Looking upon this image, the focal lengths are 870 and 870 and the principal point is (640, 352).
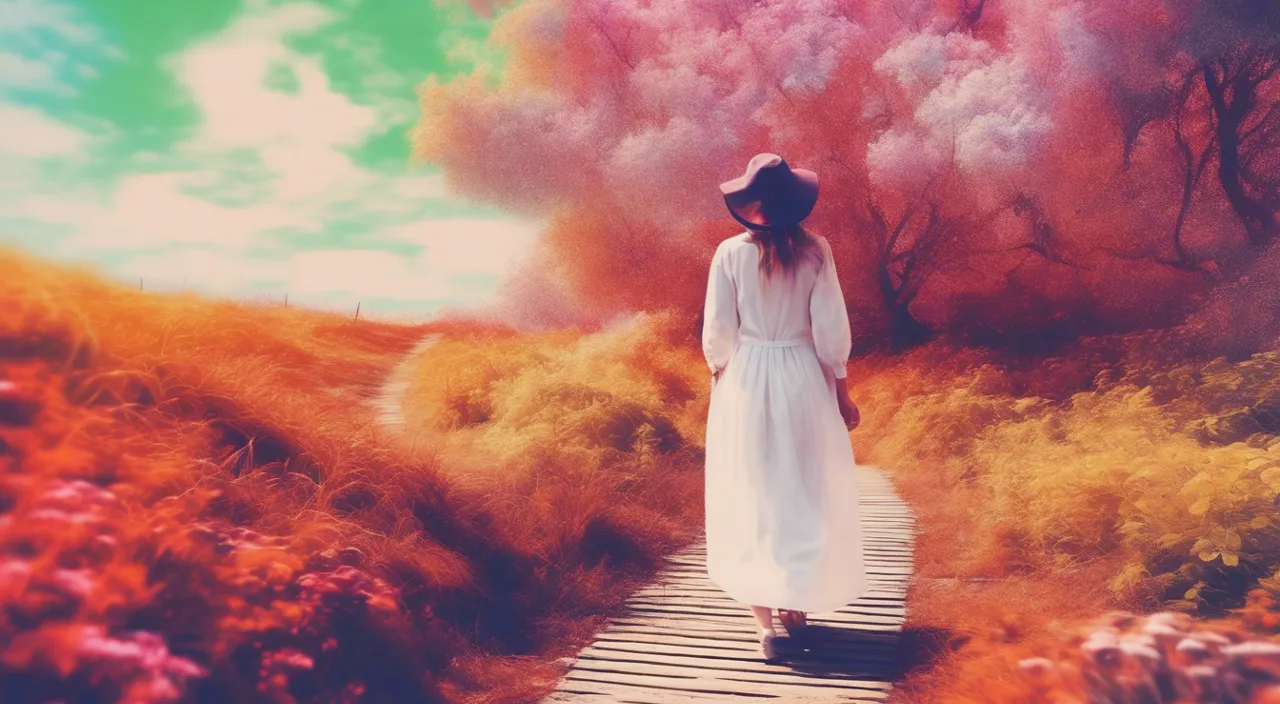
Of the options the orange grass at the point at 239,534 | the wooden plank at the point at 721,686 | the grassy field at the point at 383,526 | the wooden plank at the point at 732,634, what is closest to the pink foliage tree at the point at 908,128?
the grassy field at the point at 383,526

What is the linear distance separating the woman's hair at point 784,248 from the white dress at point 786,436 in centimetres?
3

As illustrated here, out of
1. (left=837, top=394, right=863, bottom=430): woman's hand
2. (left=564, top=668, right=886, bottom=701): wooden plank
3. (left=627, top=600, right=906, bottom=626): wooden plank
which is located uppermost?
(left=837, top=394, right=863, bottom=430): woman's hand

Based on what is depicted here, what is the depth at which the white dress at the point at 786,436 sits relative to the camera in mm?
3281

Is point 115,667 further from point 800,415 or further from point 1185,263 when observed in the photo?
point 1185,263

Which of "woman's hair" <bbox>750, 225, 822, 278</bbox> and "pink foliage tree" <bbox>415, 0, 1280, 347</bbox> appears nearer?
"woman's hair" <bbox>750, 225, 822, 278</bbox>

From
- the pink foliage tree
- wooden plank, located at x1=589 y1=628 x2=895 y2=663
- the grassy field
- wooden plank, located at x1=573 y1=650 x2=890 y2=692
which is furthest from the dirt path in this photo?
wooden plank, located at x1=573 y1=650 x2=890 y2=692

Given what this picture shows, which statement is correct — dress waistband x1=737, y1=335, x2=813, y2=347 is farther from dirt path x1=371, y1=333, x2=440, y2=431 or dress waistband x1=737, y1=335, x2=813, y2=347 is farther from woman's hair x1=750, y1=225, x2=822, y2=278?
dirt path x1=371, y1=333, x2=440, y2=431

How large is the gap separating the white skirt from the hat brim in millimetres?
470

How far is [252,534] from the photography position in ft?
9.46

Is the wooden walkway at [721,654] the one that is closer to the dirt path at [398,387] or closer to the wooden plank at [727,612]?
the wooden plank at [727,612]

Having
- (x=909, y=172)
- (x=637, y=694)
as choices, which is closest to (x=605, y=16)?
(x=909, y=172)

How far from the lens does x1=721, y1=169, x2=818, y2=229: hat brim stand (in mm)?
3234

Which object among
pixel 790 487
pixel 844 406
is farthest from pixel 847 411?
pixel 790 487

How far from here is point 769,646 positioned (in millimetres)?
3270
